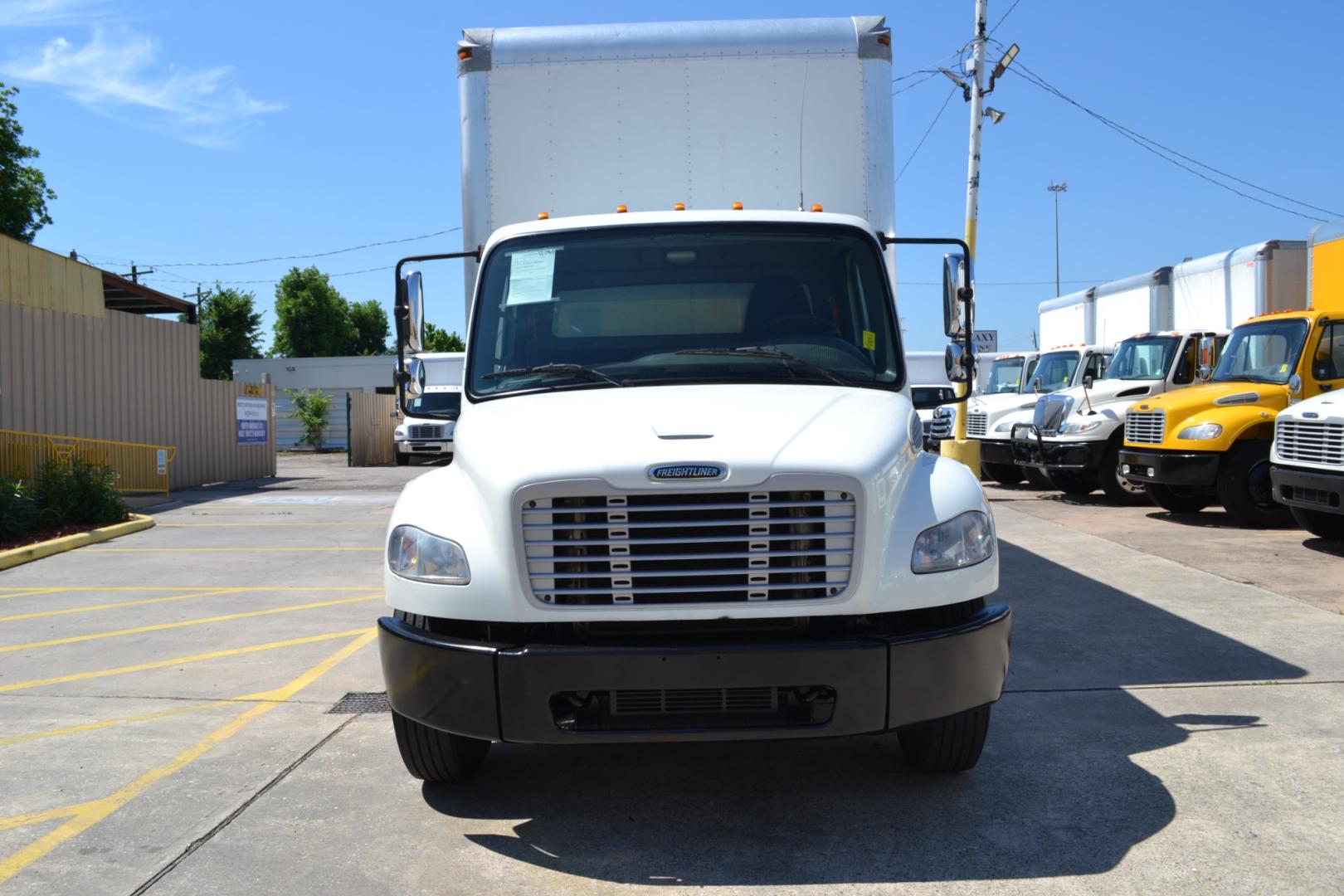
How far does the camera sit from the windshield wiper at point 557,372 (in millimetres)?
4578

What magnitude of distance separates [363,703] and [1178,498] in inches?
421

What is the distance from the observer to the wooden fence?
16.8 meters

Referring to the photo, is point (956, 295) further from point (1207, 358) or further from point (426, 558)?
point (1207, 358)

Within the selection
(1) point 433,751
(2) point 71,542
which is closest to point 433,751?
(1) point 433,751

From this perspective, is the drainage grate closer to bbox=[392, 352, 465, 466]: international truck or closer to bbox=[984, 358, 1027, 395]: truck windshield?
bbox=[392, 352, 465, 466]: international truck

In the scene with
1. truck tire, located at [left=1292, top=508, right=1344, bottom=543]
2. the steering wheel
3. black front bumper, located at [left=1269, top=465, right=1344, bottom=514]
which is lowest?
truck tire, located at [left=1292, top=508, right=1344, bottom=543]

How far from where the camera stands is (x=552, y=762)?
4789mm

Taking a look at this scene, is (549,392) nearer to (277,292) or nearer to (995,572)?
(995,572)

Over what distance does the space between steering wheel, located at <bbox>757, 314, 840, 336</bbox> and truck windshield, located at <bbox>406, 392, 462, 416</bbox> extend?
1.38m

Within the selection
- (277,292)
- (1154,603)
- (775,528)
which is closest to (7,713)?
(775,528)

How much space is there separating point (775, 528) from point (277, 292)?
68059 millimetres

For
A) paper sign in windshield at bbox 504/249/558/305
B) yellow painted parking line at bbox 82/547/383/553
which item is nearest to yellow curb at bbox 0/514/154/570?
yellow painted parking line at bbox 82/547/383/553

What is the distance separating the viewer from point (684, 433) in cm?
388

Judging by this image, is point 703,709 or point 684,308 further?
point 684,308
